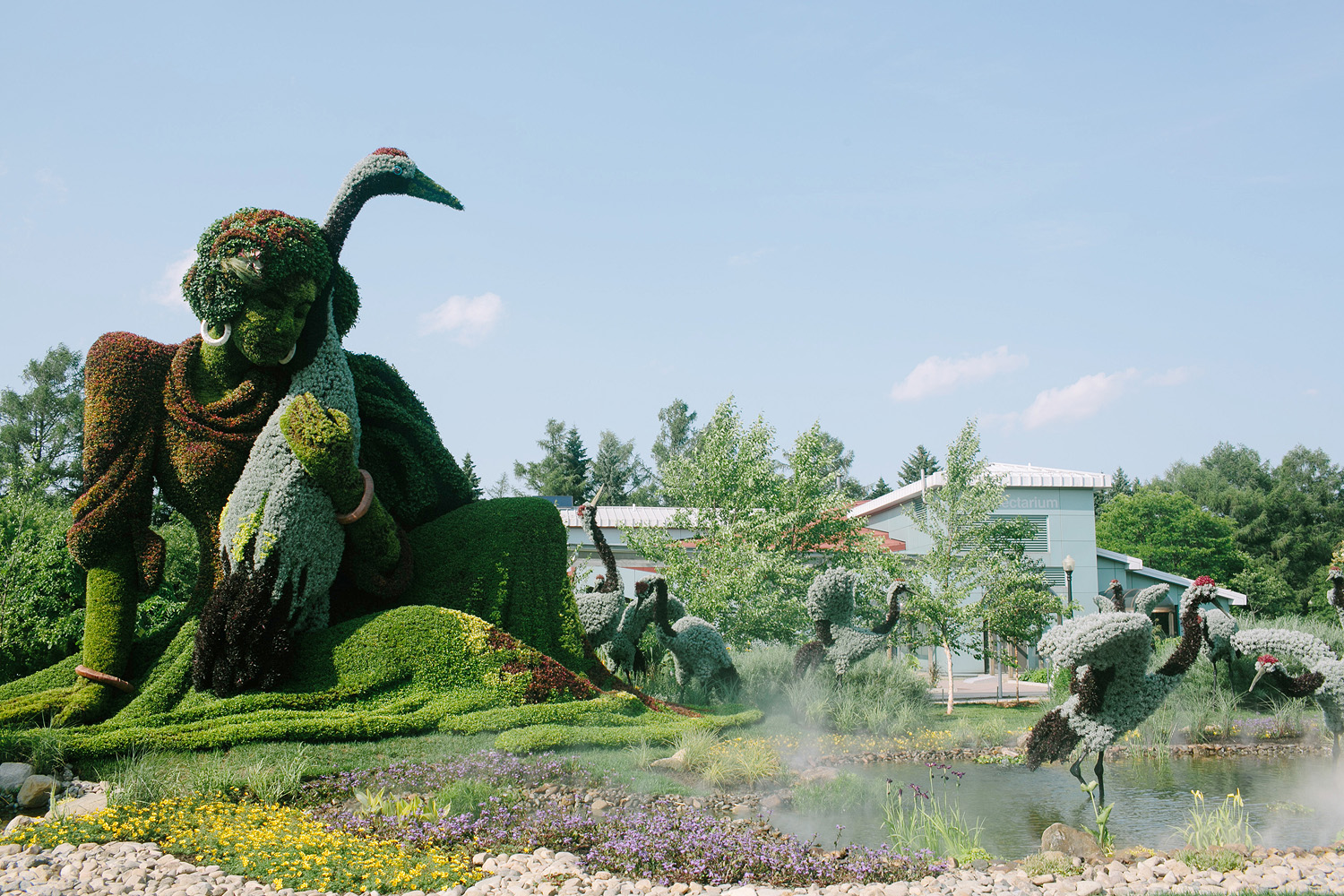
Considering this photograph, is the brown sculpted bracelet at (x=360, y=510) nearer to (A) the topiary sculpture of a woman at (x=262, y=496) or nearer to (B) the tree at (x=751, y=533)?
(A) the topiary sculpture of a woman at (x=262, y=496)

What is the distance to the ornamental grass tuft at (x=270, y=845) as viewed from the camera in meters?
5.27

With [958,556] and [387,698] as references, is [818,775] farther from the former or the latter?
[958,556]

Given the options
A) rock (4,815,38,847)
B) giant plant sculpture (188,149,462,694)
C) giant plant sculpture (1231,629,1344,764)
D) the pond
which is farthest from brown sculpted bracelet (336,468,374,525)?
giant plant sculpture (1231,629,1344,764)

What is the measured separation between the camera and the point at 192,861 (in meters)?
5.61

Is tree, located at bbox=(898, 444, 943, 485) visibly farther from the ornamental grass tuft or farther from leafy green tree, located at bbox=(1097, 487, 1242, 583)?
the ornamental grass tuft

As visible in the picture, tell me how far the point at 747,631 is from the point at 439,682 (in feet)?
29.5

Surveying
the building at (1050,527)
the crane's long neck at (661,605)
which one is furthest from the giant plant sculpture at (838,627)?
the building at (1050,527)

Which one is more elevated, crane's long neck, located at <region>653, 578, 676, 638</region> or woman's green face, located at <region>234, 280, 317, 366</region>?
woman's green face, located at <region>234, 280, 317, 366</region>

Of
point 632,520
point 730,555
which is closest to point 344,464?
point 730,555

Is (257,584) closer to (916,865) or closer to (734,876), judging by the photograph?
(734,876)

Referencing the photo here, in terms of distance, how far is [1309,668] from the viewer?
798 cm

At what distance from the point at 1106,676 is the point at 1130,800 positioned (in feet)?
6.61

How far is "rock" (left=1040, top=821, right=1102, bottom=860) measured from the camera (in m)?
6.00

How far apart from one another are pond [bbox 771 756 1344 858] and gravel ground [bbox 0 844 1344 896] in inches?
33.6
